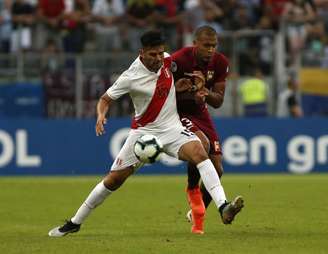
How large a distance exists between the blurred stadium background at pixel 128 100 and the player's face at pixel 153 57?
752 cm

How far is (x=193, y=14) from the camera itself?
25.8 metres

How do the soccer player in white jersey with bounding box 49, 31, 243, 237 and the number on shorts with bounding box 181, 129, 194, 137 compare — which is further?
the number on shorts with bounding box 181, 129, 194, 137

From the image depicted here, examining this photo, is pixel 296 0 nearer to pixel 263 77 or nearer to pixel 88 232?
pixel 263 77

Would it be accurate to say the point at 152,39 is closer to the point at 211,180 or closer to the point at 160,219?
the point at 211,180

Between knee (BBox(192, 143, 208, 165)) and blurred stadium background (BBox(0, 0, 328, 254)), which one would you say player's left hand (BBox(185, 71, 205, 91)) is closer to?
knee (BBox(192, 143, 208, 165))

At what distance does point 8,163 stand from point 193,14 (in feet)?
19.9

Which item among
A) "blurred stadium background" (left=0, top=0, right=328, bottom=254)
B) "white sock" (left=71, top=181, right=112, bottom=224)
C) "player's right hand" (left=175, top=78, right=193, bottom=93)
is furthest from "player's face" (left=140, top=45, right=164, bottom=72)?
"blurred stadium background" (left=0, top=0, right=328, bottom=254)

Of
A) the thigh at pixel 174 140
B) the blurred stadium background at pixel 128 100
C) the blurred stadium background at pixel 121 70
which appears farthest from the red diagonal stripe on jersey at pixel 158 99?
the blurred stadium background at pixel 121 70

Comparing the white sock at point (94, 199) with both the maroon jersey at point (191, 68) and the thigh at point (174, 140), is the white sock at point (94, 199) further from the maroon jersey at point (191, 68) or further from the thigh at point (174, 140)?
the maroon jersey at point (191, 68)

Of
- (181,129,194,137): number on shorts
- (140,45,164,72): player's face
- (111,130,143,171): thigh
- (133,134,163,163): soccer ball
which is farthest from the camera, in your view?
(181,129,194,137): number on shorts

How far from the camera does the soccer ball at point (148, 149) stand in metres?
10.9

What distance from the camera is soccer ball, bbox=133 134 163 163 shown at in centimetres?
1093

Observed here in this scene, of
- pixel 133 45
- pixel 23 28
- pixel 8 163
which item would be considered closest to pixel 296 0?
pixel 133 45

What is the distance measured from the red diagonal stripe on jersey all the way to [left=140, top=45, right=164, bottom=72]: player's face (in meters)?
0.18
